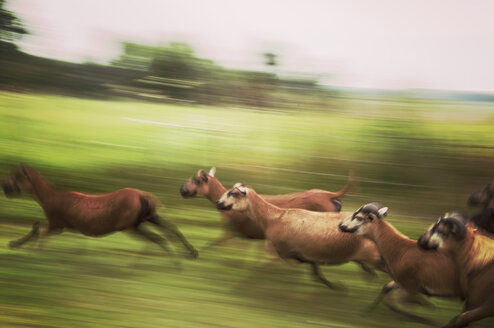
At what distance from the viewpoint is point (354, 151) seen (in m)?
8.71

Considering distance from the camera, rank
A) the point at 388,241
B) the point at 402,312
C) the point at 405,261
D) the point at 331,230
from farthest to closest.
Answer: the point at 331,230, the point at 402,312, the point at 388,241, the point at 405,261

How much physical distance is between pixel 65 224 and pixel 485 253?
3.00 m

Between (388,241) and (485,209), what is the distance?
34.4 inches

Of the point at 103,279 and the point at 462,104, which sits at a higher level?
→ the point at 462,104

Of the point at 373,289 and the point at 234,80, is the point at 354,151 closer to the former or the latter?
the point at 234,80

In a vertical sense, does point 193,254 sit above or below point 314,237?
below

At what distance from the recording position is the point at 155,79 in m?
10.3

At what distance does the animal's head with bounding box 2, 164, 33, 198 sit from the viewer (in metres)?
5.07

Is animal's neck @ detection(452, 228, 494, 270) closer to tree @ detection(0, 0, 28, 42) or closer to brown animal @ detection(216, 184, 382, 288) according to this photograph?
brown animal @ detection(216, 184, 382, 288)

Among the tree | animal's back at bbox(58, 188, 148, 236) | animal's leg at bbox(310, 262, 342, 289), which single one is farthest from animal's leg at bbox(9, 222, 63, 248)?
the tree

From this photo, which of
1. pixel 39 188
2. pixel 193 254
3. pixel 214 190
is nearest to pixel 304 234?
pixel 214 190

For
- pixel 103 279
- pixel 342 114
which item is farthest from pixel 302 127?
pixel 103 279

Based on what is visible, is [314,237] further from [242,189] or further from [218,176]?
[218,176]

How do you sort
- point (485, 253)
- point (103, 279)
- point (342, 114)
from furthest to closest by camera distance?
point (342, 114) → point (103, 279) → point (485, 253)
